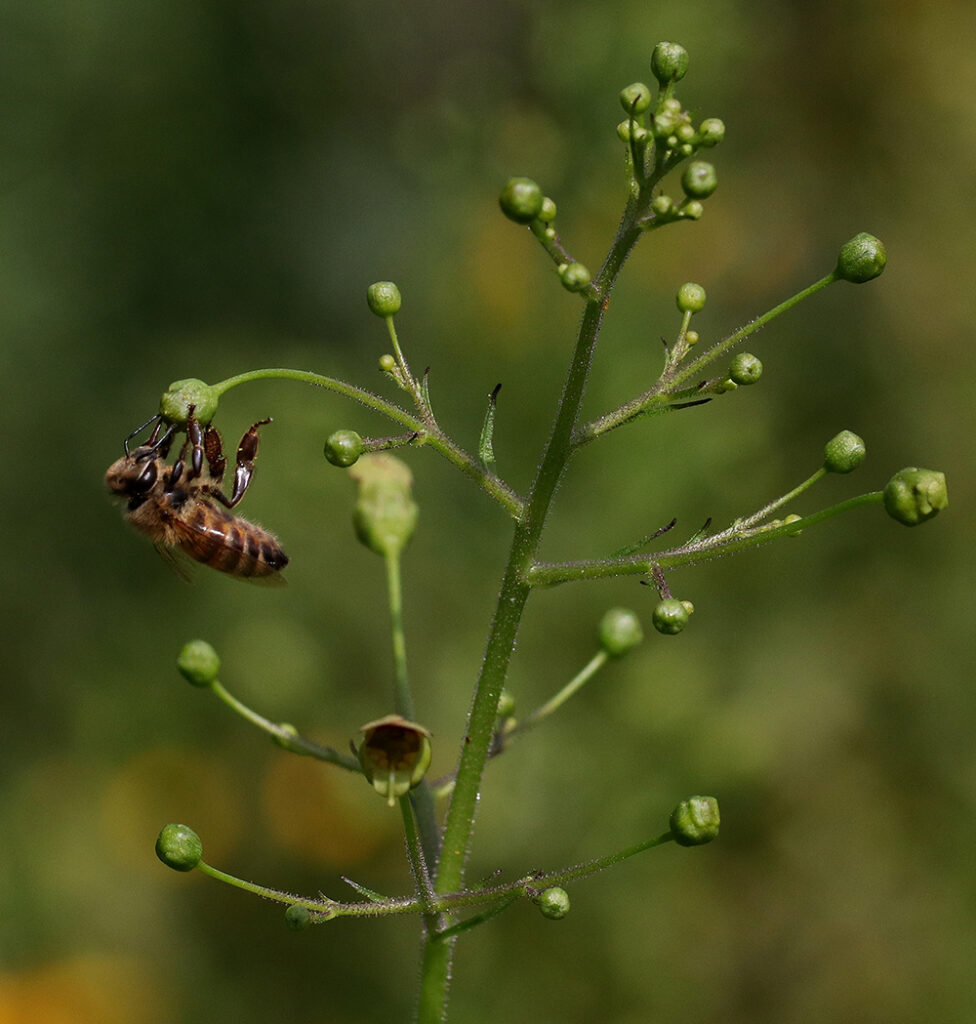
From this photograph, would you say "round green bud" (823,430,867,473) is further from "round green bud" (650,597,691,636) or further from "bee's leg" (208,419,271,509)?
"bee's leg" (208,419,271,509)

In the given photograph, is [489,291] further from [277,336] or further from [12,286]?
[12,286]

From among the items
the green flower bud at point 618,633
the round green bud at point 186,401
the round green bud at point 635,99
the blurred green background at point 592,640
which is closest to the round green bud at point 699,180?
the round green bud at point 635,99

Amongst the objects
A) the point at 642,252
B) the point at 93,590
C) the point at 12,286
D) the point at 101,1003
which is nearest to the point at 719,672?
the point at 642,252

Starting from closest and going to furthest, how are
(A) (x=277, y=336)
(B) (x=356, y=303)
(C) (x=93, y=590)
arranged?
1. (C) (x=93, y=590)
2. (A) (x=277, y=336)
3. (B) (x=356, y=303)

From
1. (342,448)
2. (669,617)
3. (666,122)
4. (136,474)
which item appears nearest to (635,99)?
(666,122)

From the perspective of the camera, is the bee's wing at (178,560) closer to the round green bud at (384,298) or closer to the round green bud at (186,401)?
the round green bud at (186,401)

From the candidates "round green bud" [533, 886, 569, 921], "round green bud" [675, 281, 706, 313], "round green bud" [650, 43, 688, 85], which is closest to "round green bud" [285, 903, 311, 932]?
"round green bud" [533, 886, 569, 921]
